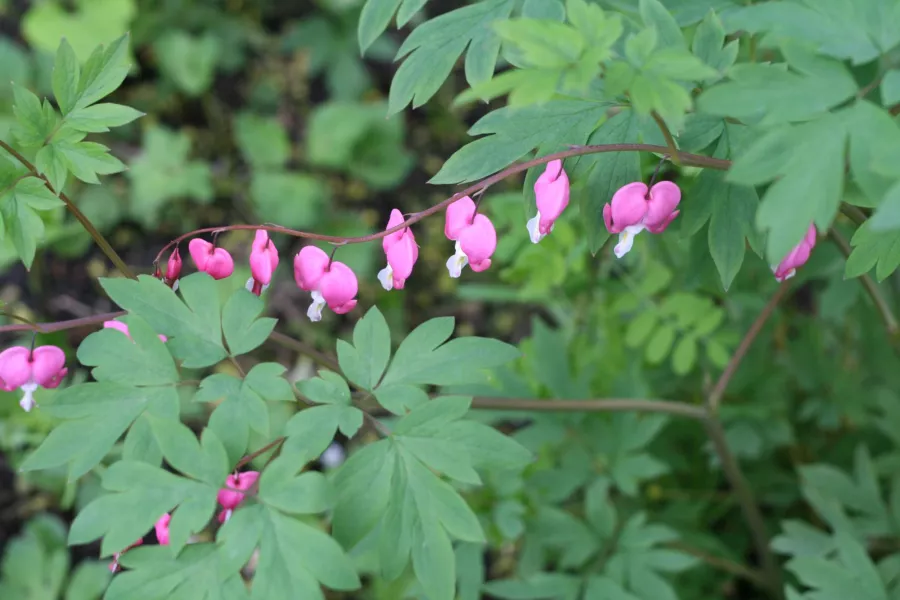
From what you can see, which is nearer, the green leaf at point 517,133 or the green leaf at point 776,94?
the green leaf at point 776,94

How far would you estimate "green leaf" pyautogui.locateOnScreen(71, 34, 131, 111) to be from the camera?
51.4 inches

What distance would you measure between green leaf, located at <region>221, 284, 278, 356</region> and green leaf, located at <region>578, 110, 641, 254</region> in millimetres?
517

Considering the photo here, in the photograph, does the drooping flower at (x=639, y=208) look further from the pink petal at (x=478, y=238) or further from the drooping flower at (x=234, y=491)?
the drooping flower at (x=234, y=491)

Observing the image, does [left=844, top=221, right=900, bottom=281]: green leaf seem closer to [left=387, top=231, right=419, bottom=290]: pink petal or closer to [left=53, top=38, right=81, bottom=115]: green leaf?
[left=387, top=231, right=419, bottom=290]: pink petal

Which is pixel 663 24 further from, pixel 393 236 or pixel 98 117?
pixel 98 117

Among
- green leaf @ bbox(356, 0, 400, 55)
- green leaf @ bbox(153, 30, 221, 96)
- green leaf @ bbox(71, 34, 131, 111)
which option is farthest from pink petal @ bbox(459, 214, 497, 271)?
green leaf @ bbox(153, 30, 221, 96)

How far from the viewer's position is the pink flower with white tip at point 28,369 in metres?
1.34

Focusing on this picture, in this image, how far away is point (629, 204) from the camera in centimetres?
123

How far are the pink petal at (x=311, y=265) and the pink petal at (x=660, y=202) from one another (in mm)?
503

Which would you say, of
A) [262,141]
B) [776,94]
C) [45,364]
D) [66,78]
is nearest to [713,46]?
[776,94]

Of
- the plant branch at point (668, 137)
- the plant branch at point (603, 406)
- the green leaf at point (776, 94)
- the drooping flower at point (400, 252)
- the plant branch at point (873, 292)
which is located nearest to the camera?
the green leaf at point (776, 94)

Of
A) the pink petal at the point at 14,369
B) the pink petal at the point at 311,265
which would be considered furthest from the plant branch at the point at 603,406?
the pink petal at the point at 14,369

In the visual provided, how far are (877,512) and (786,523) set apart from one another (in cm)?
24

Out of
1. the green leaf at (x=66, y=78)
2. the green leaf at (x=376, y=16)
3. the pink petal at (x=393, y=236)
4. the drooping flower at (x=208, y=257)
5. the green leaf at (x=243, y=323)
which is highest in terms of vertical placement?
the green leaf at (x=376, y=16)
